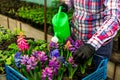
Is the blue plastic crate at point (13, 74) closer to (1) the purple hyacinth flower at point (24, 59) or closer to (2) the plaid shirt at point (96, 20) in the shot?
(1) the purple hyacinth flower at point (24, 59)

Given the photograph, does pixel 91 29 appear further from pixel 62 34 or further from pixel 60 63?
pixel 60 63

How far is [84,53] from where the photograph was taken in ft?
3.70

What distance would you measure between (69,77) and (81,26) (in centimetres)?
48

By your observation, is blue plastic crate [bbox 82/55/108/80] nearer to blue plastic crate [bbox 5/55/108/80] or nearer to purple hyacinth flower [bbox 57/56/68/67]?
blue plastic crate [bbox 5/55/108/80]

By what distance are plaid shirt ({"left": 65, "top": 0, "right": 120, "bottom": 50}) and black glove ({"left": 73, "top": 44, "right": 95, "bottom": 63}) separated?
1.6 inches

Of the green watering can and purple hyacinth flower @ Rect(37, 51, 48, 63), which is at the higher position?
the green watering can

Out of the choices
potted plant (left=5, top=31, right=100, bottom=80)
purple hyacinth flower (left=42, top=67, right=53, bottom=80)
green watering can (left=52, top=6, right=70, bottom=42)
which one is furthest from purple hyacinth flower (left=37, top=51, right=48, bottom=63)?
green watering can (left=52, top=6, right=70, bottom=42)

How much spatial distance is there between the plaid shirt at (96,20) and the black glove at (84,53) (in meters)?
0.04

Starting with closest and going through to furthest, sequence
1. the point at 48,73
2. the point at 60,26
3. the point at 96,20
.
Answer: the point at 48,73 → the point at 60,26 → the point at 96,20

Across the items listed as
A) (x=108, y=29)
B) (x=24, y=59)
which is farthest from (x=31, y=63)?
(x=108, y=29)

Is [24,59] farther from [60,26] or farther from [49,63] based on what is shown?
[60,26]

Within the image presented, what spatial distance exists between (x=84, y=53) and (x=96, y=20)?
44 centimetres

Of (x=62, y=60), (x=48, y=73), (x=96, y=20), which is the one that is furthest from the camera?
(x=96, y=20)

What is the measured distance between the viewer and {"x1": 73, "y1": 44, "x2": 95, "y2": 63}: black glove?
1.13 m
